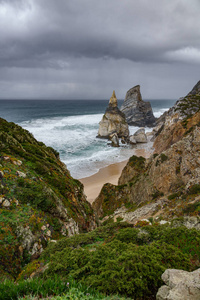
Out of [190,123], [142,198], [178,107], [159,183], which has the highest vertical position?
[178,107]

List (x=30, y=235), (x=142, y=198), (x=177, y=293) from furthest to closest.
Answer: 1. (x=142, y=198)
2. (x=30, y=235)
3. (x=177, y=293)

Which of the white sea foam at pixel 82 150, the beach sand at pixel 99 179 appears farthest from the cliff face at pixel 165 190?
the white sea foam at pixel 82 150

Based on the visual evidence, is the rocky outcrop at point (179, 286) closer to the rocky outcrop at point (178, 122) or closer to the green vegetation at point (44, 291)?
the green vegetation at point (44, 291)

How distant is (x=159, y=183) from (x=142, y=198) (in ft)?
6.99

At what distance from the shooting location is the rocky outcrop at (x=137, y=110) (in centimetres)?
7469

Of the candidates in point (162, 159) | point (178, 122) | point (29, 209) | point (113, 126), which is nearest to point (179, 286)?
point (29, 209)

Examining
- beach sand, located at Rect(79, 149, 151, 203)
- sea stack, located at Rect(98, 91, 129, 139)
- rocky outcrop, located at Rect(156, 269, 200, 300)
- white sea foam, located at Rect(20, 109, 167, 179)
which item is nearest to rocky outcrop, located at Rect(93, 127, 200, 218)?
beach sand, located at Rect(79, 149, 151, 203)

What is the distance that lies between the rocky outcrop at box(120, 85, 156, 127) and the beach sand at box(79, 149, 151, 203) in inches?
1742

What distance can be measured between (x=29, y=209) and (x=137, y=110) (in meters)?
71.9

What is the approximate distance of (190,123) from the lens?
21.3m

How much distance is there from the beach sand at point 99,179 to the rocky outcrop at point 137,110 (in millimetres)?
44251

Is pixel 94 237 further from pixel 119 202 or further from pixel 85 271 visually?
pixel 119 202

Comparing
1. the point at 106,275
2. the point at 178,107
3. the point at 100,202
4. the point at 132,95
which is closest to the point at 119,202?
the point at 100,202

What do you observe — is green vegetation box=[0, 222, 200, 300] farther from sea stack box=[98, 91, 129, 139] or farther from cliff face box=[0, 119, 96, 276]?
sea stack box=[98, 91, 129, 139]
